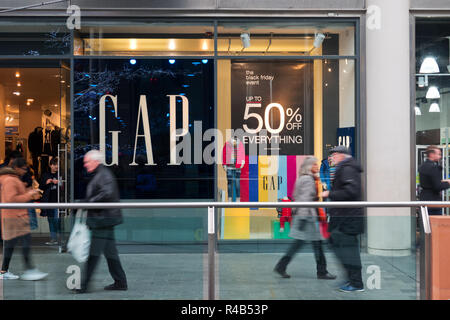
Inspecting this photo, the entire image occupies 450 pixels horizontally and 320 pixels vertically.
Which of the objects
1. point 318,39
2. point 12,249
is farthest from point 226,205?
point 318,39

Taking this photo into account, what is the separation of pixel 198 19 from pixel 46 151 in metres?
5.62

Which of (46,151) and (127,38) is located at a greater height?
(127,38)

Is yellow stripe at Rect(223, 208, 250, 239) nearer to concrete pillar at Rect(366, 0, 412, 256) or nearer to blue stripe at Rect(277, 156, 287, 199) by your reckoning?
blue stripe at Rect(277, 156, 287, 199)

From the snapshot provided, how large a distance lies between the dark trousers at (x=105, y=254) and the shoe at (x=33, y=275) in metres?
0.47

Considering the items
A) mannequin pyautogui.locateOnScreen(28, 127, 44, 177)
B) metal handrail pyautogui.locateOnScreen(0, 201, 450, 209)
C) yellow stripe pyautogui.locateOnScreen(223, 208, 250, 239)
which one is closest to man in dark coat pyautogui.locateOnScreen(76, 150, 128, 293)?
metal handrail pyautogui.locateOnScreen(0, 201, 450, 209)

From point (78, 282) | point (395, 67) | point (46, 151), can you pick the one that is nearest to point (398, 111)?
point (395, 67)

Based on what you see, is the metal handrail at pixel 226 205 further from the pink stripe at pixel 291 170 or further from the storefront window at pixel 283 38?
the storefront window at pixel 283 38

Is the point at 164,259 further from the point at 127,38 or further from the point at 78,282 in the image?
the point at 127,38

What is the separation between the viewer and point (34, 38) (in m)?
10.3

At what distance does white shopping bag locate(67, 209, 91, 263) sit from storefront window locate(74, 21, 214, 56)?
532cm

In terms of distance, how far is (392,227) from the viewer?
5.82 metres

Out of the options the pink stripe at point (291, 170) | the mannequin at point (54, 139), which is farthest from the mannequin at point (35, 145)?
the pink stripe at point (291, 170)

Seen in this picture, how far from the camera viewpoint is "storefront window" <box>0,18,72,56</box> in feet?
33.6

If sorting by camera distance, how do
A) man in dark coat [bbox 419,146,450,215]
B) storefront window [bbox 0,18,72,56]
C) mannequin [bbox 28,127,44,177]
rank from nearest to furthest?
man in dark coat [bbox 419,146,450,215] < storefront window [bbox 0,18,72,56] < mannequin [bbox 28,127,44,177]
